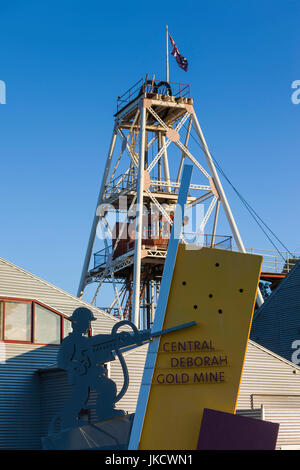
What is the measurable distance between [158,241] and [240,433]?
26827 mm

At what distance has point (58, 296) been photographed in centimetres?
2702

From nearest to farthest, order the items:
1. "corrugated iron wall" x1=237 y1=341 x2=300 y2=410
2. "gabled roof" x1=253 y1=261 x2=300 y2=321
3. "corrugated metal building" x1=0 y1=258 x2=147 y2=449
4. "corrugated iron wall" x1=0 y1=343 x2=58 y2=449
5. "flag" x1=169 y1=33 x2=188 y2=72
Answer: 1. "corrugated metal building" x1=0 y1=258 x2=147 y2=449
2. "corrugated iron wall" x1=0 y1=343 x2=58 y2=449
3. "corrugated iron wall" x1=237 y1=341 x2=300 y2=410
4. "gabled roof" x1=253 y1=261 x2=300 y2=321
5. "flag" x1=169 y1=33 x2=188 y2=72

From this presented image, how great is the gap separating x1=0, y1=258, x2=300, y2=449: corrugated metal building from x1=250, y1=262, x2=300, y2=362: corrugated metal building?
6970mm

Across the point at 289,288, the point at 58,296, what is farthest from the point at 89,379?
the point at 289,288

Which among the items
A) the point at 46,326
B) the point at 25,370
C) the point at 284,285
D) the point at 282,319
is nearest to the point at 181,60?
the point at 284,285

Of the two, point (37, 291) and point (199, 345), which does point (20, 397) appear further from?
point (199, 345)

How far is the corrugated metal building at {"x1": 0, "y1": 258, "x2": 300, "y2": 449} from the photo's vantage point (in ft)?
81.7

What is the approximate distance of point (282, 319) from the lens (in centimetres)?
3488

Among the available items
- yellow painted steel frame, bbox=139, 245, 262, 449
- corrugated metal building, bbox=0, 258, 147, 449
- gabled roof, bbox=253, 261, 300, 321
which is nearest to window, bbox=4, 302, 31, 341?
corrugated metal building, bbox=0, 258, 147, 449

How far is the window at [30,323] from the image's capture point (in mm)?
25594

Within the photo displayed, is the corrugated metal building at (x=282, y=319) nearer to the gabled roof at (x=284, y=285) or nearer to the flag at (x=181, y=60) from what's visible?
the gabled roof at (x=284, y=285)

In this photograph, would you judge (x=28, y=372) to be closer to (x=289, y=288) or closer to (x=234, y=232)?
(x=289, y=288)

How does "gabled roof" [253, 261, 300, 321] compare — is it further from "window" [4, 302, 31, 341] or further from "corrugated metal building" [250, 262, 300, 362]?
"window" [4, 302, 31, 341]

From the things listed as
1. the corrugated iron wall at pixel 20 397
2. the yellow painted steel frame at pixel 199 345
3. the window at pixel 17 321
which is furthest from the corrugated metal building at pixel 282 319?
the yellow painted steel frame at pixel 199 345
